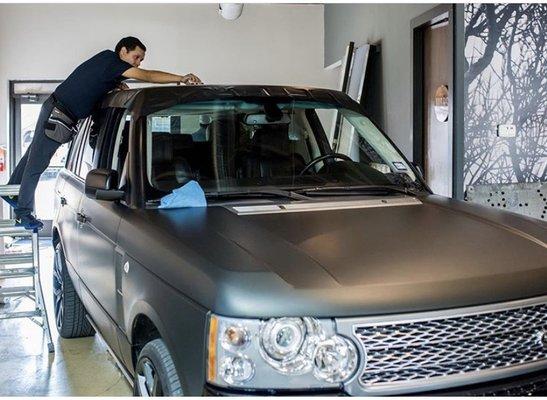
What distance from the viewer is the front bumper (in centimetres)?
172

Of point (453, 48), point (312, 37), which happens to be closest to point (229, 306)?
point (453, 48)

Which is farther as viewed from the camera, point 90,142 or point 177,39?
point 177,39

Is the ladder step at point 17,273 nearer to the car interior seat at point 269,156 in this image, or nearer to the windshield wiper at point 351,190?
the car interior seat at point 269,156

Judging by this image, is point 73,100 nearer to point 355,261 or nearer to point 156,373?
point 156,373

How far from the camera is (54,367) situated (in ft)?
13.0

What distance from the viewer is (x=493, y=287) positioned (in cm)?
186

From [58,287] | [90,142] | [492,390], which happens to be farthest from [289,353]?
[58,287]

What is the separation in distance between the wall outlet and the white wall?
15.3ft

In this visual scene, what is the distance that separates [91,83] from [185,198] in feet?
5.59

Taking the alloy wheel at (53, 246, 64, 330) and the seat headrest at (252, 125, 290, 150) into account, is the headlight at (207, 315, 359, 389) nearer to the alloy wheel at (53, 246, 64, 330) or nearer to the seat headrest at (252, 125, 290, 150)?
the seat headrest at (252, 125, 290, 150)

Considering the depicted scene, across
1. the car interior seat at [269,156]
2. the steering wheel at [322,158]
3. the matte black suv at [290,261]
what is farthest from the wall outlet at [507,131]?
the car interior seat at [269,156]

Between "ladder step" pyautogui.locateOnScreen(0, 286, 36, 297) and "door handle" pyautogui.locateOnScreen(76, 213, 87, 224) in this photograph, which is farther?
"ladder step" pyautogui.locateOnScreen(0, 286, 36, 297)

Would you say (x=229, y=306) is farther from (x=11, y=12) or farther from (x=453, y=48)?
(x=11, y=12)

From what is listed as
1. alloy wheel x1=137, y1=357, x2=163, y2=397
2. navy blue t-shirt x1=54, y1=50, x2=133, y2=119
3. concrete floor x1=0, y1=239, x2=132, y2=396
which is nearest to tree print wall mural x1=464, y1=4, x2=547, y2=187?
navy blue t-shirt x1=54, y1=50, x2=133, y2=119
